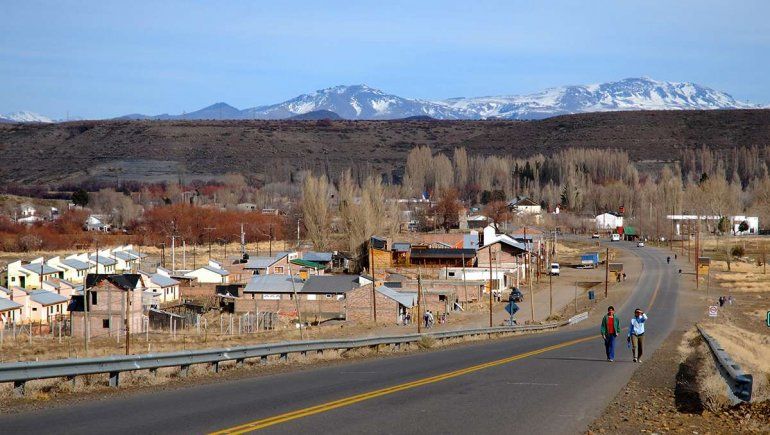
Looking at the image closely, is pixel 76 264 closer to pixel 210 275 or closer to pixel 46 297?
Answer: pixel 210 275

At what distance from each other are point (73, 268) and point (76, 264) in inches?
63.2

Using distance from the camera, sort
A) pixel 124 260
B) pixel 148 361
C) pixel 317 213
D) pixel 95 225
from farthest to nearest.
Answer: pixel 95 225, pixel 317 213, pixel 124 260, pixel 148 361

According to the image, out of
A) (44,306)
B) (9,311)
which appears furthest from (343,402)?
(44,306)

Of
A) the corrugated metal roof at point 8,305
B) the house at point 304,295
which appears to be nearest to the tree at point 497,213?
the house at point 304,295

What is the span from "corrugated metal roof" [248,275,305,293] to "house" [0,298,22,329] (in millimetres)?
13150

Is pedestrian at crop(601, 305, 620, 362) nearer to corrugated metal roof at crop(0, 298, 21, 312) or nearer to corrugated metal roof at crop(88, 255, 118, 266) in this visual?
corrugated metal roof at crop(0, 298, 21, 312)

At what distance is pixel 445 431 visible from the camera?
435 inches

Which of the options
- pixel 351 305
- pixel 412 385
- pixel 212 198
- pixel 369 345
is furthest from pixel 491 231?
pixel 212 198

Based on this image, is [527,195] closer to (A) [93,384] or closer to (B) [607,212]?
(B) [607,212]

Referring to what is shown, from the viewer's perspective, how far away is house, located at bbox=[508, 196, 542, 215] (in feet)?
488

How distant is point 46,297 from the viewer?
54875 millimetres

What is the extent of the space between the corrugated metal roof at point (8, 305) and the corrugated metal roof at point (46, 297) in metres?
3.09

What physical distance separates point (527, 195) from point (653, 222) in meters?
37.1

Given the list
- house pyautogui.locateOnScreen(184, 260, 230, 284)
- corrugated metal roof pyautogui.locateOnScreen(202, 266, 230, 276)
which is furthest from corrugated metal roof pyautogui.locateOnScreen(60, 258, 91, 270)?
corrugated metal roof pyautogui.locateOnScreen(202, 266, 230, 276)
